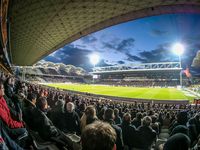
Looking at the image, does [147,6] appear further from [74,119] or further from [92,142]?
[92,142]

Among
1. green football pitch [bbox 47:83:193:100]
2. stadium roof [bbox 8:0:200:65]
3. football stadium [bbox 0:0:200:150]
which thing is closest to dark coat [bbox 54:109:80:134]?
football stadium [bbox 0:0:200:150]

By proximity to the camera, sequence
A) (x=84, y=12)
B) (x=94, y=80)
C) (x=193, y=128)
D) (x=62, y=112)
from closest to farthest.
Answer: (x=62, y=112) < (x=193, y=128) < (x=84, y=12) < (x=94, y=80)

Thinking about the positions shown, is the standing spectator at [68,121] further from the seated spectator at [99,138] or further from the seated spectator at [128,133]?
the seated spectator at [99,138]

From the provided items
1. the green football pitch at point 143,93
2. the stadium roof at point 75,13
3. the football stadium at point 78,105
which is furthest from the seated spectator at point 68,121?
the green football pitch at point 143,93

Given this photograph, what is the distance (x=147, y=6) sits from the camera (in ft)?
75.7

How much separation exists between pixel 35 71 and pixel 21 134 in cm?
9785

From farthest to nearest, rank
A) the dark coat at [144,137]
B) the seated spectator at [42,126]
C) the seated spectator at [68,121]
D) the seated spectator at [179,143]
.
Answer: the seated spectator at [68,121] < the dark coat at [144,137] < the seated spectator at [42,126] < the seated spectator at [179,143]

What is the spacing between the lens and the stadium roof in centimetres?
2078

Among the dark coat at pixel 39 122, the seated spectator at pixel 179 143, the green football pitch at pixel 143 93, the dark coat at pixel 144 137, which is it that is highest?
the dark coat at pixel 39 122

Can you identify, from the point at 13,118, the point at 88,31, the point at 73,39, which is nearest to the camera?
the point at 13,118

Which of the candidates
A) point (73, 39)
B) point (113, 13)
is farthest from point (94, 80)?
point (113, 13)

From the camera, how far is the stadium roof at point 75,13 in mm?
20781

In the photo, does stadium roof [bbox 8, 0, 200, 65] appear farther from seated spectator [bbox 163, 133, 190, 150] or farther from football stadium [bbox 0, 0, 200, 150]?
seated spectator [bbox 163, 133, 190, 150]

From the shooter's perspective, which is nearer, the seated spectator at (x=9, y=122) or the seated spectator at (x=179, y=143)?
the seated spectator at (x=9, y=122)
